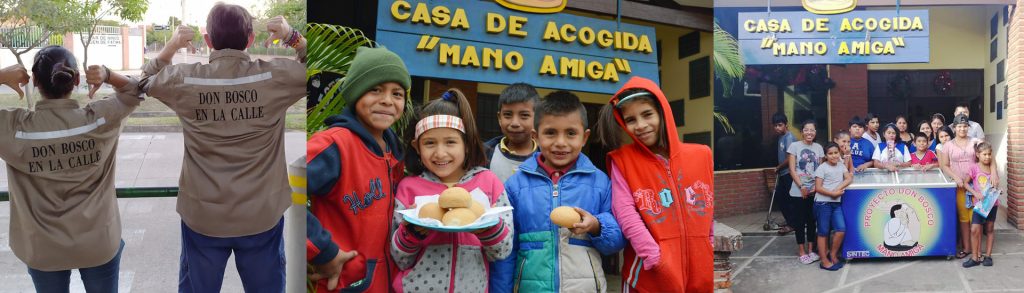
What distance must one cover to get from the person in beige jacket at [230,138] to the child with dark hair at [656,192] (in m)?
0.96

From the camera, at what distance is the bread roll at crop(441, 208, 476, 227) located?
1626mm

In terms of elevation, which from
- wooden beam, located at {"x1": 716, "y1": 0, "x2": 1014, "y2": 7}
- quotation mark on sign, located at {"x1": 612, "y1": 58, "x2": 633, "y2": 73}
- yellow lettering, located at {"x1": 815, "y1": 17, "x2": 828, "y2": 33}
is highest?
wooden beam, located at {"x1": 716, "y1": 0, "x2": 1014, "y2": 7}

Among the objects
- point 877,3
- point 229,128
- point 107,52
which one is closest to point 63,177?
point 107,52

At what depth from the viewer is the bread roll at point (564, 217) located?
1.72 m

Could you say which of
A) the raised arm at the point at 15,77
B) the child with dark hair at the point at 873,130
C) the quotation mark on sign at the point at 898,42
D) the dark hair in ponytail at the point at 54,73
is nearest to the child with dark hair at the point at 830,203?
the child with dark hair at the point at 873,130

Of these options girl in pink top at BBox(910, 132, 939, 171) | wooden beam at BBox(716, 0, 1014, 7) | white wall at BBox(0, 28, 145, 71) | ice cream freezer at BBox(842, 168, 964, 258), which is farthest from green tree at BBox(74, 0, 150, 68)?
girl in pink top at BBox(910, 132, 939, 171)

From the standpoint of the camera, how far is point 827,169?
16.0ft

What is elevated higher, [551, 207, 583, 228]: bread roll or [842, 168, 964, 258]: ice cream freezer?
[551, 207, 583, 228]: bread roll

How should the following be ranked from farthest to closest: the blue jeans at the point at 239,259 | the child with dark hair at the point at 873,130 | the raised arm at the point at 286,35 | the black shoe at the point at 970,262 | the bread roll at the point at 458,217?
the child with dark hair at the point at 873,130 < the black shoe at the point at 970,262 < the blue jeans at the point at 239,259 < the raised arm at the point at 286,35 < the bread roll at the point at 458,217

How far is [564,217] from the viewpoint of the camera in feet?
5.63

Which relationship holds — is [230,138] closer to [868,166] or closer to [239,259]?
[239,259]

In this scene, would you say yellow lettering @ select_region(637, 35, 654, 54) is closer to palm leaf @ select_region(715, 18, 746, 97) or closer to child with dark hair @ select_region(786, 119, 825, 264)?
palm leaf @ select_region(715, 18, 746, 97)

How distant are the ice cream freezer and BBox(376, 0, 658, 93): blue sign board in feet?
11.4

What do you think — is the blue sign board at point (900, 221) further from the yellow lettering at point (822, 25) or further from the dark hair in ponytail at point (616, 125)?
the dark hair in ponytail at point (616, 125)
